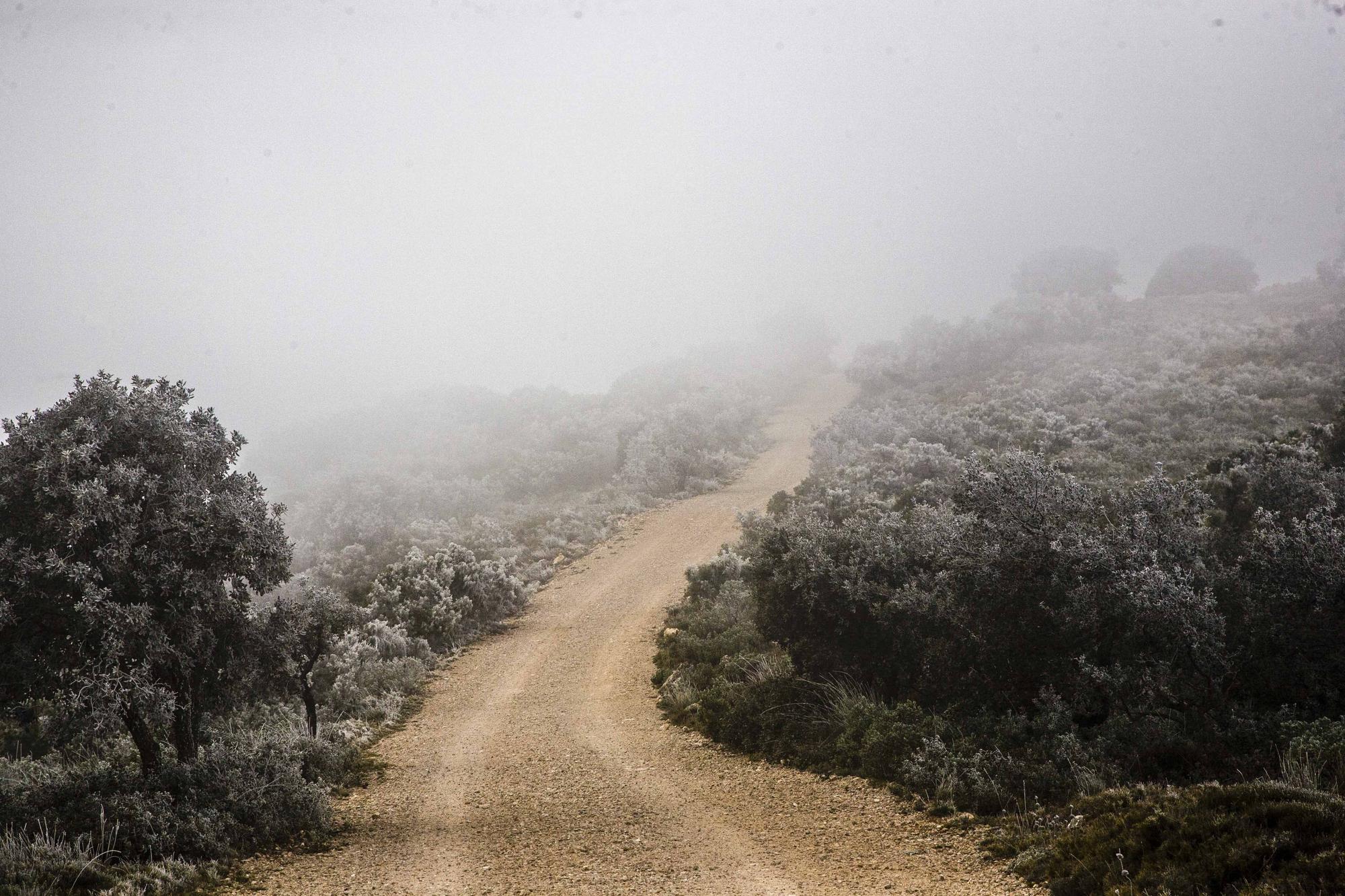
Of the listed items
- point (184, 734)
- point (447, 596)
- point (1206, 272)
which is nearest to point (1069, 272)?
point (1206, 272)

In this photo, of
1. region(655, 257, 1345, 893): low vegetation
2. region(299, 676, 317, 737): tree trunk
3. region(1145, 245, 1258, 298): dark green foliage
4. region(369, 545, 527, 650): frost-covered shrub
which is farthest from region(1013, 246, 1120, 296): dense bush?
region(299, 676, 317, 737): tree trunk

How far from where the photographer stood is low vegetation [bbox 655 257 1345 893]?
5676mm

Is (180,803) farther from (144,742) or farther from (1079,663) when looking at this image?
(1079,663)

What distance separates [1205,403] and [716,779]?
22.5 metres

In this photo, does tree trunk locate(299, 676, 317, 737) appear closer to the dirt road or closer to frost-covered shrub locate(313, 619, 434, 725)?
the dirt road

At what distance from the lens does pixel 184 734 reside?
29.0 feet

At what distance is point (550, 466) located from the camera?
32.1m

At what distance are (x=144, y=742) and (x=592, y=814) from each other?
531 centimetres

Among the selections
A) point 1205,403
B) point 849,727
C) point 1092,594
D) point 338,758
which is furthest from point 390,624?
point 1205,403

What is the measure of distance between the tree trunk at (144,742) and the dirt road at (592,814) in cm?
211

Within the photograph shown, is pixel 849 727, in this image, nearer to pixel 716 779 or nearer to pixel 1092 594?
pixel 716 779

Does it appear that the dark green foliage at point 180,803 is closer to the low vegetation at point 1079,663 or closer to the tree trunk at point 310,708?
the tree trunk at point 310,708

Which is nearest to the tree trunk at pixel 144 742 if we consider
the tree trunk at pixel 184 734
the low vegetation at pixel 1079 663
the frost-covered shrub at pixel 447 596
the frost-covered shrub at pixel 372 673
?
the tree trunk at pixel 184 734

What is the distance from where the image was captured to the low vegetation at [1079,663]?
568 centimetres
